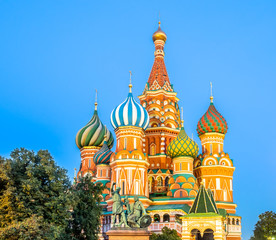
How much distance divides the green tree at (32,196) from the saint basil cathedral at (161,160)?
41.0 feet

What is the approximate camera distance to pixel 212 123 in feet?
141

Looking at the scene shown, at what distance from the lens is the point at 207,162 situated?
42.0 metres

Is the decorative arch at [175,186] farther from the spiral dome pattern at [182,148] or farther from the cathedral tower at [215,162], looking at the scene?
the cathedral tower at [215,162]

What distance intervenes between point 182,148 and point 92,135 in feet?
36.5

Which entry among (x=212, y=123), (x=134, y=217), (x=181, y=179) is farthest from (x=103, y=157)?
(x=134, y=217)

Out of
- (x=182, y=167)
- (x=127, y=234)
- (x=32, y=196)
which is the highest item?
(x=182, y=167)

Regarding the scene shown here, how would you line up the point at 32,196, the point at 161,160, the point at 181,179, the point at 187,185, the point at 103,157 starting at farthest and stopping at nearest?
1. the point at 161,160
2. the point at 103,157
3. the point at 181,179
4. the point at 187,185
5. the point at 32,196

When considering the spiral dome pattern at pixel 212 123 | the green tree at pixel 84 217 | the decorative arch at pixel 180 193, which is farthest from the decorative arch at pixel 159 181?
the green tree at pixel 84 217

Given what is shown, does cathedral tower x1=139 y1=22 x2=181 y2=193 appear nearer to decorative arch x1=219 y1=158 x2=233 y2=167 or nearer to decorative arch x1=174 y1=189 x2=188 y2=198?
decorative arch x1=174 y1=189 x2=188 y2=198

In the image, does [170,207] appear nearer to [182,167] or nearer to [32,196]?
[182,167]

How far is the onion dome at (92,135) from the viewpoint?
46031mm

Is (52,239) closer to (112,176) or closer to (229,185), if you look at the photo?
(112,176)

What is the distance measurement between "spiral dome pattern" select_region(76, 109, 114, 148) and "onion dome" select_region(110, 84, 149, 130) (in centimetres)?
680

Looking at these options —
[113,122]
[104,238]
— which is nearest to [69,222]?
A: [104,238]
